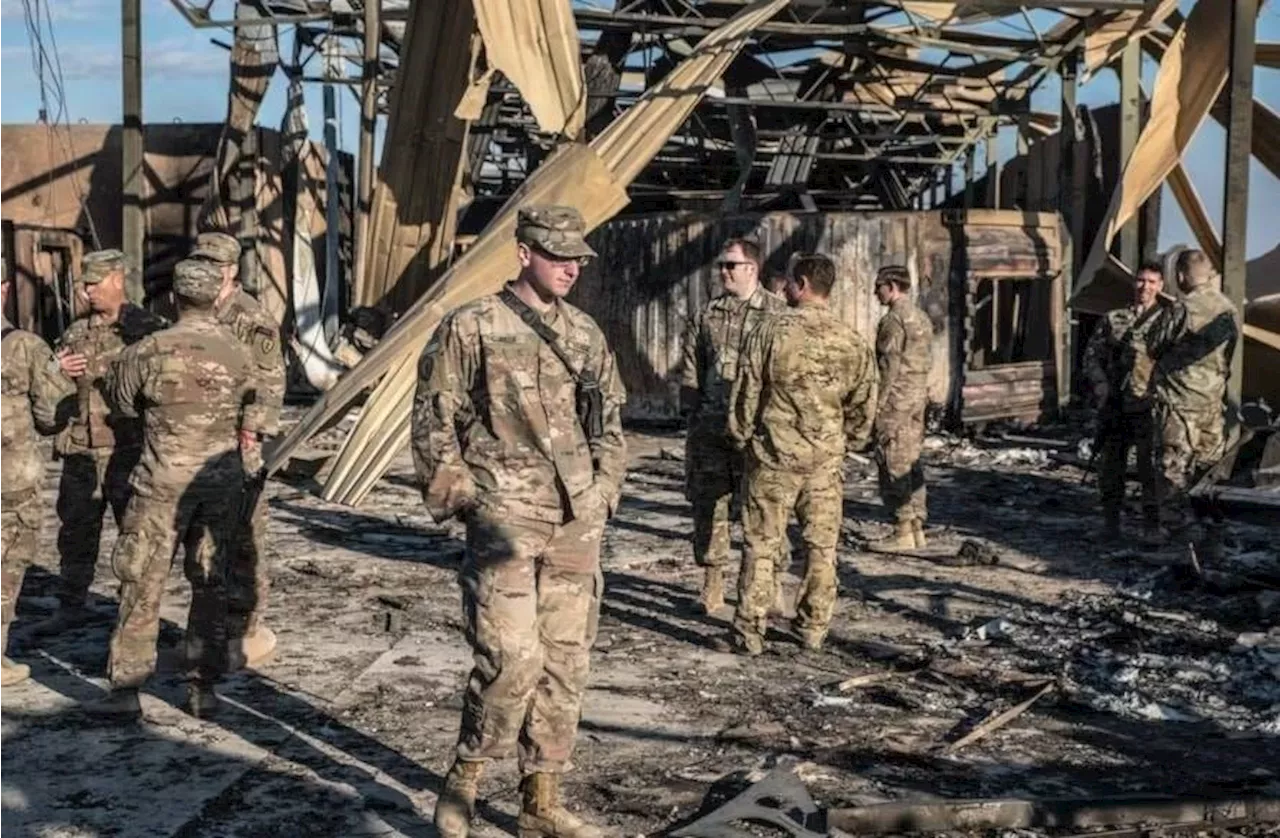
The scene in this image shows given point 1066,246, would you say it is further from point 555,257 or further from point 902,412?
point 555,257

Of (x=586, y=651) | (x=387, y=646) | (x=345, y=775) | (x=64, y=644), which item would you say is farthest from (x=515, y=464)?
(x=64, y=644)

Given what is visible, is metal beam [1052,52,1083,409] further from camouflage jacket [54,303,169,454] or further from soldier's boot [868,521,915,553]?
camouflage jacket [54,303,169,454]

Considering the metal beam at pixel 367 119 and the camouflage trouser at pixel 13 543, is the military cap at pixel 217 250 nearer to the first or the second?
the camouflage trouser at pixel 13 543

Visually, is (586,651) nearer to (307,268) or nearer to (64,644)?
(64,644)

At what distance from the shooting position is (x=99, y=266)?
675 centimetres

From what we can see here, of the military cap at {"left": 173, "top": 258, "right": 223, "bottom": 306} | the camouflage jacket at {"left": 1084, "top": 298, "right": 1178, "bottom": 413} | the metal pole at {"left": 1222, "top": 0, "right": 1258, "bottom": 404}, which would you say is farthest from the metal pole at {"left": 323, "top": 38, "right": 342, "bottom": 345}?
the military cap at {"left": 173, "top": 258, "right": 223, "bottom": 306}

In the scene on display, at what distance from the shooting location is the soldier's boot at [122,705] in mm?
5805

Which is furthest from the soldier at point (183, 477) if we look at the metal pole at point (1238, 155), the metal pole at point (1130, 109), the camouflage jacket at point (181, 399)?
the metal pole at point (1130, 109)

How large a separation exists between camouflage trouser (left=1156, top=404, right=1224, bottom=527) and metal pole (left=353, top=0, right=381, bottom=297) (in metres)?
6.84

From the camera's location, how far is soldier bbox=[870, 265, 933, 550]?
376 inches

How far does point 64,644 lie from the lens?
716cm

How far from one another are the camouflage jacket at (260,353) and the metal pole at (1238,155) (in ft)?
22.2

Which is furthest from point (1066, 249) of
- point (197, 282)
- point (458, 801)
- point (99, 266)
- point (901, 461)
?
point (458, 801)

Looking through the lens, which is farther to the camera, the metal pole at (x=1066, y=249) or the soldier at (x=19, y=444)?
the metal pole at (x=1066, y=249)
